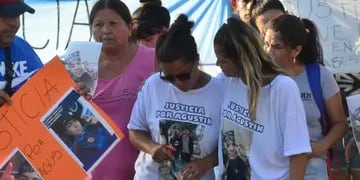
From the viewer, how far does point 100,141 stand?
9.18 ft

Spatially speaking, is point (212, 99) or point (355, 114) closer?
point (212, 99)

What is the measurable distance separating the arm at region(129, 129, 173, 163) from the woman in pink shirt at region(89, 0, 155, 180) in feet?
0.60

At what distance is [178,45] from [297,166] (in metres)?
0.61

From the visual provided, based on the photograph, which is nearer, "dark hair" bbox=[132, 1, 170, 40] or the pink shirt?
the pink shirt

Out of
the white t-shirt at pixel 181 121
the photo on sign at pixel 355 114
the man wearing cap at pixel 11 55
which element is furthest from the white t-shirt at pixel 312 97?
the man wearing cap at pixel 11 55

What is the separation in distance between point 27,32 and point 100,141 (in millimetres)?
2682

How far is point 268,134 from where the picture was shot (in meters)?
2.48

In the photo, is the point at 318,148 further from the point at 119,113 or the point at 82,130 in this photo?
the point at 82,130

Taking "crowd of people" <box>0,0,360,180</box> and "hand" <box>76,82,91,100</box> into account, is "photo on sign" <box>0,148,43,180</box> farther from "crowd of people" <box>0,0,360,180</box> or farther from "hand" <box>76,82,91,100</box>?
"hand" <box>76,82,91,100</box>

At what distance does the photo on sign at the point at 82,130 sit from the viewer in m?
2.77

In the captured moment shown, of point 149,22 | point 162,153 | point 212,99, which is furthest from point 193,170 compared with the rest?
point 149,22

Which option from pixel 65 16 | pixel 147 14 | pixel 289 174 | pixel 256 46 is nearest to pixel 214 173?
pixel 289 174

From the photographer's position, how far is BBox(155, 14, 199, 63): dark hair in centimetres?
262

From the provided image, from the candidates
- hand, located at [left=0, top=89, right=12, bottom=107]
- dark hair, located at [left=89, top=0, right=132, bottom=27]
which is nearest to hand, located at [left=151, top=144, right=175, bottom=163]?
hand, located at [left=0, top=89, right=12, bottom=107]
